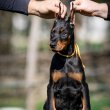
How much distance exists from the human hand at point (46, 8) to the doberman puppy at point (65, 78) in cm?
6

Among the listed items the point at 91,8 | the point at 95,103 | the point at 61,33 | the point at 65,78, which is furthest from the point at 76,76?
the point at 95,103

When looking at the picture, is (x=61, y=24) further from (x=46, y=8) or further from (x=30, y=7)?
(x=30, y=7)

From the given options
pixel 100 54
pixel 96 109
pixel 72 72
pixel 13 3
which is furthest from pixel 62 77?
pixel 100 54

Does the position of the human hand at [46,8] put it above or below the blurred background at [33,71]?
below

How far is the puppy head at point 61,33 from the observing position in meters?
3.54

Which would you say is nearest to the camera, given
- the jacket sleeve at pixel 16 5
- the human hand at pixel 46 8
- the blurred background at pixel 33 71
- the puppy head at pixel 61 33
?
the puppy head at pixel 61 33

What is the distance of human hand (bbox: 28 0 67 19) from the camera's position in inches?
144

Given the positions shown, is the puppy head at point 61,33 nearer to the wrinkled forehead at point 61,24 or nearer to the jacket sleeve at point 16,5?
the wrinkled forehead at point 61,24

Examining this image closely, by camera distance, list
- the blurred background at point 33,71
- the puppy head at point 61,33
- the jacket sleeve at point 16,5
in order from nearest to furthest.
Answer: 1. the puppy head at point 61,33
2. the jacket sleeve at point 16,5
3. the blurred background at point 33,71

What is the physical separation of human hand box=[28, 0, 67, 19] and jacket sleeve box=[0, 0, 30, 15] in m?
0.03

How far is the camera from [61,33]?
3611 millimetres

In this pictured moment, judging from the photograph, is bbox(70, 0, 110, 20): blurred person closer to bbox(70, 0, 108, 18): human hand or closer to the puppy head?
bbox(70, 0, 108, 18): human hand

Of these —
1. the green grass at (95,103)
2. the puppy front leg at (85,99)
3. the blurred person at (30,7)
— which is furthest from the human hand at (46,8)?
the green grass at (95,103)

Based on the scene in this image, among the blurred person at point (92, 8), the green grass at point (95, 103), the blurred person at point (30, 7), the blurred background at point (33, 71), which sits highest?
the blurred background at point (33, 71)
